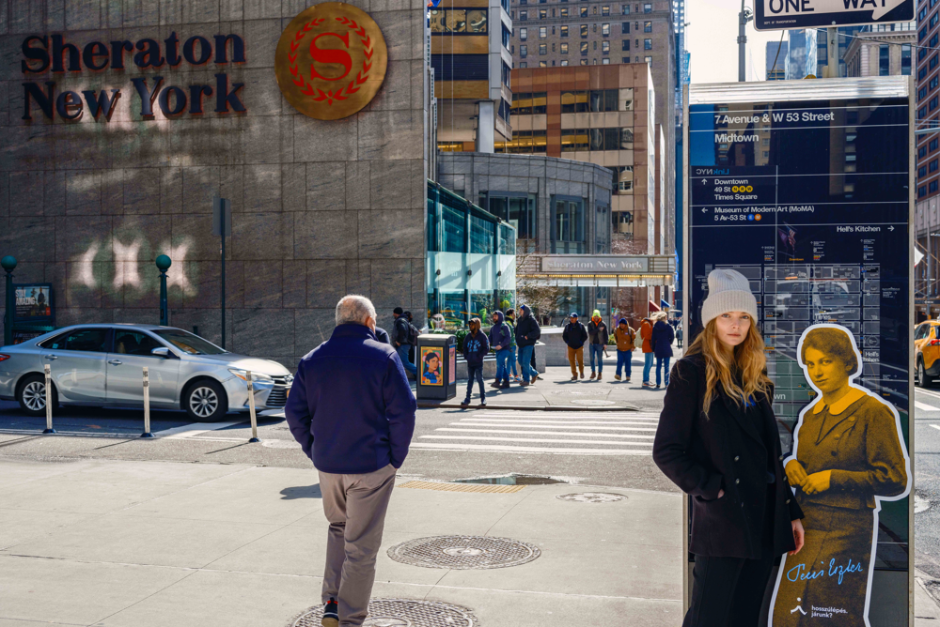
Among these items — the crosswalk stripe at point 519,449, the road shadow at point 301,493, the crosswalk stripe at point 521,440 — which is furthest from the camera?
the crosswalk stripe at point 521,440

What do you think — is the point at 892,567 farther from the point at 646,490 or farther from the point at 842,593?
the point at 646,490

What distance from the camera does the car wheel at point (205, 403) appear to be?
561 inches

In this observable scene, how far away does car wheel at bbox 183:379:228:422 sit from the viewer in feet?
46.8

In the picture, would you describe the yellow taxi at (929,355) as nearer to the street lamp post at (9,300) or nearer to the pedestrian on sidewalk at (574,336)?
the pedestrian on sidewalk at (574,336)

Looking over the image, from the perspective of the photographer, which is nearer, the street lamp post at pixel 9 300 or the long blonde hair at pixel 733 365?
the long blonde hair at pixel 733 365

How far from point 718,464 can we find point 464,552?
136 inches

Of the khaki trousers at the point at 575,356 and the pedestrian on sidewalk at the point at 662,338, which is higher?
the pedestrian on sidewalk at the point at 662,338

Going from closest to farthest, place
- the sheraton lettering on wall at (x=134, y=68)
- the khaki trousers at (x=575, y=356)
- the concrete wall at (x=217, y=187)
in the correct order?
1. the khaki trousers at (x=575, y=356)
2. the concrete wall at (x=217, y=187)
3. the sheraton lettering on wall at (x=134, y=68)

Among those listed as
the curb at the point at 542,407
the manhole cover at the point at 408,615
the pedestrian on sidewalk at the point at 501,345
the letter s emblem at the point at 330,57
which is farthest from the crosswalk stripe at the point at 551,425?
the letter s emblem at the point at 330,57

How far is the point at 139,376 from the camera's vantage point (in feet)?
47.0

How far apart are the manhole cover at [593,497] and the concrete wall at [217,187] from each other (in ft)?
46.3

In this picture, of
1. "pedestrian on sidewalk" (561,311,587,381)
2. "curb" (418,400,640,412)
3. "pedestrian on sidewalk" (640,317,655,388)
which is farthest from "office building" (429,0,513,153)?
"curb" (418,400,640,412)

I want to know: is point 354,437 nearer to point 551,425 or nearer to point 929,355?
point 551,425

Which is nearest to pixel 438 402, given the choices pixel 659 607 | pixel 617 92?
pixel 659 607
